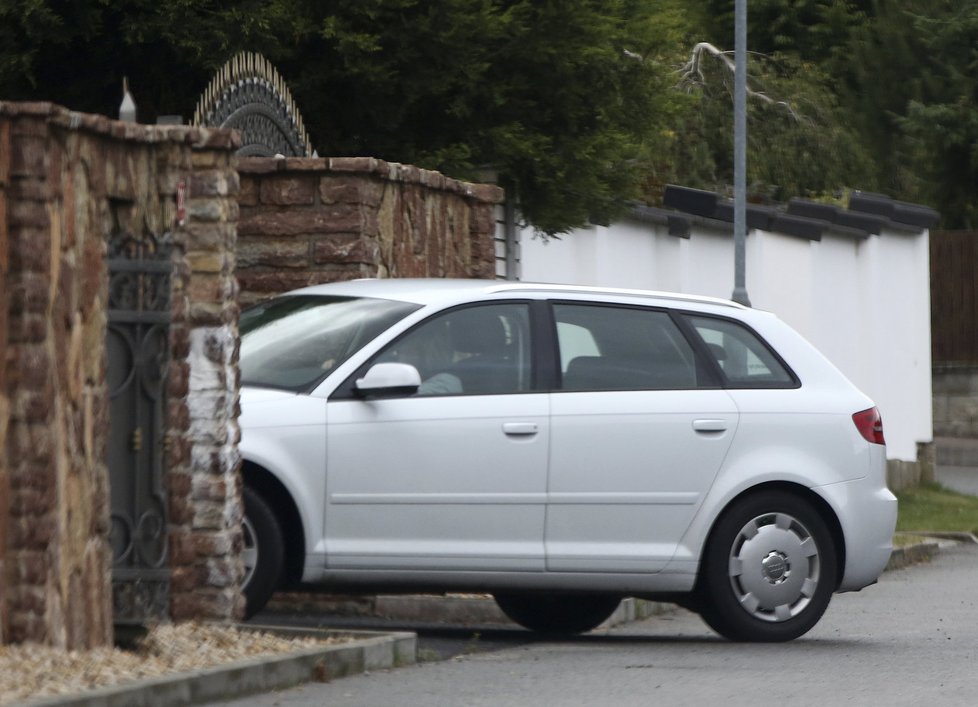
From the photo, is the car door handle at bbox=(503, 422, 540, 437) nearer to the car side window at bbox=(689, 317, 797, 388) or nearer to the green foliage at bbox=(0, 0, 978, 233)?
the car side window at bbox=(689, 317, 797, 388)

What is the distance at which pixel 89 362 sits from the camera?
776 centimetres

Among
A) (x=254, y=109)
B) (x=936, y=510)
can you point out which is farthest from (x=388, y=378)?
(x=936, y=510)

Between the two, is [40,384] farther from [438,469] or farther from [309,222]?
[309,222]

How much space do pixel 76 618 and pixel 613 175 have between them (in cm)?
1242

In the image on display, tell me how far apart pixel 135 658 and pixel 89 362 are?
1.07 m

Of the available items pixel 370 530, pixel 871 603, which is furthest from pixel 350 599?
pixel 871 603

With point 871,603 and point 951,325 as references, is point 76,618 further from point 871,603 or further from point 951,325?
point 951,325

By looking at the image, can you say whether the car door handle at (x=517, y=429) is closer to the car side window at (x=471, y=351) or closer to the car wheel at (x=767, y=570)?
the car side window at (x=471, y=351)

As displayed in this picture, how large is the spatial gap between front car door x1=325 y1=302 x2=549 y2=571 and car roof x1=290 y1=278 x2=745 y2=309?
0.22 m

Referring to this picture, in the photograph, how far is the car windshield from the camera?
31.2ft

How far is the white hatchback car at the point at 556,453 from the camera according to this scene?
9.27m

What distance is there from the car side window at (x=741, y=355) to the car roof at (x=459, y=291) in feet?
0.39

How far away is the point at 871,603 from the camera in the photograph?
1329 centimetres

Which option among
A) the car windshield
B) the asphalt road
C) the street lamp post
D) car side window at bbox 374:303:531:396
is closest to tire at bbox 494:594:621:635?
the asphalt road
